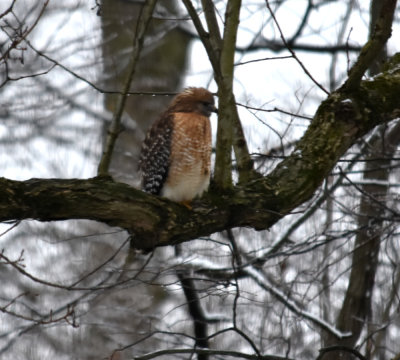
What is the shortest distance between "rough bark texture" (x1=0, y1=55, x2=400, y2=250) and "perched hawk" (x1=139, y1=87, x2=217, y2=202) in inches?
52.0

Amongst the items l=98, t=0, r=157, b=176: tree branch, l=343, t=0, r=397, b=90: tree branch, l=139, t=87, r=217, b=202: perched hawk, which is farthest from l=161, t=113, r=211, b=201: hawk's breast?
l=343, t=0, r=397, b=90: tree branch

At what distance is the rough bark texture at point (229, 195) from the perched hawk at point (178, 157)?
132cm

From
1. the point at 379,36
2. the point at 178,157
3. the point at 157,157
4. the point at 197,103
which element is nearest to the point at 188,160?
the point at 178,157

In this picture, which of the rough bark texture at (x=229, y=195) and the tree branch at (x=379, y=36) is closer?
the rough bark texture at (x=229, y=195)

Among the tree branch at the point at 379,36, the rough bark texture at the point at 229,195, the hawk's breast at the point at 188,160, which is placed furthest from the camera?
the hawk's breast at the point at 188,160

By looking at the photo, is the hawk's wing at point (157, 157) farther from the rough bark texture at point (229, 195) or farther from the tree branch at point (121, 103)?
the rough bark texture at point (229, 195)

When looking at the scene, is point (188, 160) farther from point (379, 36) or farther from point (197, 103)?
point (379, 36)

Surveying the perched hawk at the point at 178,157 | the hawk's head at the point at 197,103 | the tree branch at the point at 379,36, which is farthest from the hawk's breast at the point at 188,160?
the tree branch at the point at 379,36

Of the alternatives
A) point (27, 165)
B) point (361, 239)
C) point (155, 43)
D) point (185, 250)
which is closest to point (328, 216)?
point (361, 239)

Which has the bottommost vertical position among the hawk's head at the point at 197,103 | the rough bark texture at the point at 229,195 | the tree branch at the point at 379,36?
the rough bark texture at the point at 229,195

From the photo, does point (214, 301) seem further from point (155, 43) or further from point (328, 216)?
point (155, 43)

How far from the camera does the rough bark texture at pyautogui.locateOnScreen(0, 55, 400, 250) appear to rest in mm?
3588

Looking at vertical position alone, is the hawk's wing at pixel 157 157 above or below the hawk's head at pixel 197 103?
below

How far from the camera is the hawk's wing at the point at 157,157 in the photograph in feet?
18.7
